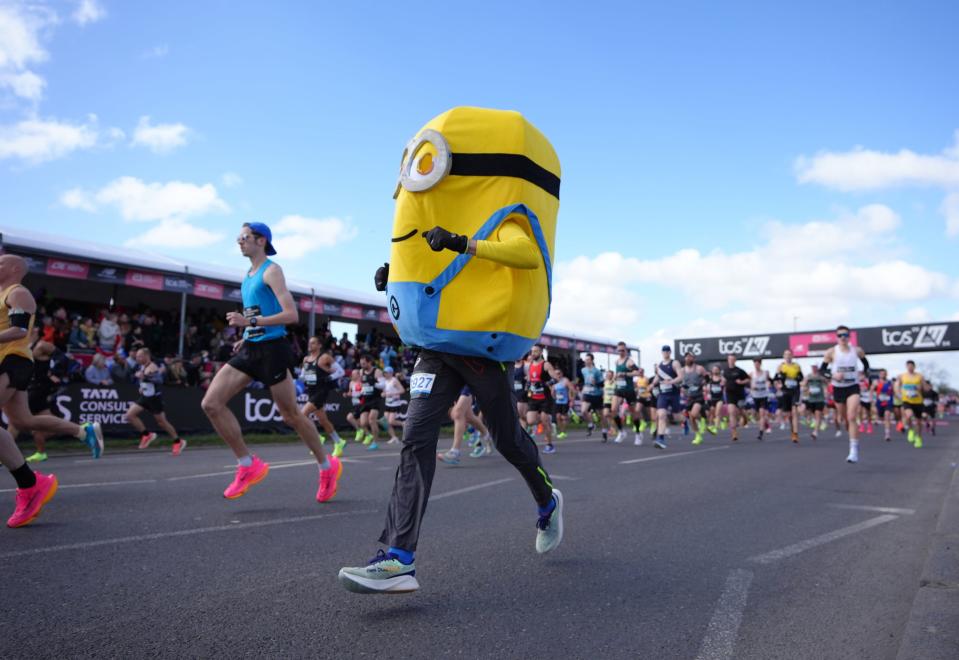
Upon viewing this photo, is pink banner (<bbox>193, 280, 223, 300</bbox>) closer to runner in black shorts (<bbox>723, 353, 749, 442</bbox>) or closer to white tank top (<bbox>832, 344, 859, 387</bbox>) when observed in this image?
runner in black shorts (<bbox>723, 353, 749, 442</bbox>)

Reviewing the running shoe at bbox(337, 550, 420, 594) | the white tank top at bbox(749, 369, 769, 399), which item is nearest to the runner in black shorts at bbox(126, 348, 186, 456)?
the running shoe at bbox(337, 550, 420, 594)

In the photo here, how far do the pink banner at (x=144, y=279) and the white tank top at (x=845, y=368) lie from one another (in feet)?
47.1

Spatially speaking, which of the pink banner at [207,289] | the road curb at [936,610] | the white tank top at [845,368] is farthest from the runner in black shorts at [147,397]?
the road curb at [936,610]

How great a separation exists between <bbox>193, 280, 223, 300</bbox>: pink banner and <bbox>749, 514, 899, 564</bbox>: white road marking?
15.5 metres

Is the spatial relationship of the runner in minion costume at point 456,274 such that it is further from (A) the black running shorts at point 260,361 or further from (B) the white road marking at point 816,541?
(A) the black running shorts at point 260,361

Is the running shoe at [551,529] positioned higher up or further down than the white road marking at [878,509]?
higher up

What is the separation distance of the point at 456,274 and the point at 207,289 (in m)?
15.7

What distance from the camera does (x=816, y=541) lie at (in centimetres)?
434

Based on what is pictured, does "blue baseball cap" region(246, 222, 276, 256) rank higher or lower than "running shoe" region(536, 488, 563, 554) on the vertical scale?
higher

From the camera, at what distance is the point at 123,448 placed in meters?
12.2

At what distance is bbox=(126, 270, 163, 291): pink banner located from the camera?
15719 mm

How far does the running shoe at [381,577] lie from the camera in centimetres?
268

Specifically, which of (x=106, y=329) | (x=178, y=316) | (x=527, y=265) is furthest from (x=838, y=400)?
(x=178, y=316)

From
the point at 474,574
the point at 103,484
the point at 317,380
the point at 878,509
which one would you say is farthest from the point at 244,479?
the point at 317,380
